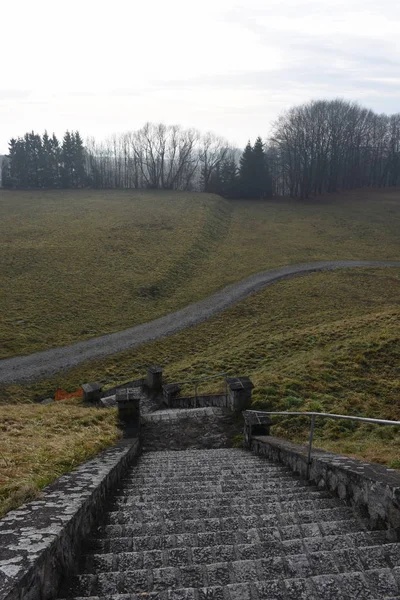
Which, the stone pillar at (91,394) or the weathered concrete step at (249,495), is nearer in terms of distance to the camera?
the weathered concrete step at (249,495)

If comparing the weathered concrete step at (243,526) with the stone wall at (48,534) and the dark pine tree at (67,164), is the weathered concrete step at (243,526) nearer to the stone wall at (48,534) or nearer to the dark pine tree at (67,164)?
the stone wall at (48,534)

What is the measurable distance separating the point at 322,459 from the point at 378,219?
5291 centimetres

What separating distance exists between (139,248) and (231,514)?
3413cm

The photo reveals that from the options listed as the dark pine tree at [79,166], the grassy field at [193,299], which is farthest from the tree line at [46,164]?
the grassy field at [193,299]

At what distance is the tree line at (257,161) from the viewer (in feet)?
210

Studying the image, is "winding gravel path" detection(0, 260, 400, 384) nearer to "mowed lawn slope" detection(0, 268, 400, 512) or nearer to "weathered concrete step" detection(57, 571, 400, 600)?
"mowed lawn slope" detection(0, 268, 400, 512)

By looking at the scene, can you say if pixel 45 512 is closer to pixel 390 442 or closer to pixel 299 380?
pixel 390 442

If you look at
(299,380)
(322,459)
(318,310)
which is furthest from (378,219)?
(322,459)

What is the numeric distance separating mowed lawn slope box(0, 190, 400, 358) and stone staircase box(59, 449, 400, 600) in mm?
17209

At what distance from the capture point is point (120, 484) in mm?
5668

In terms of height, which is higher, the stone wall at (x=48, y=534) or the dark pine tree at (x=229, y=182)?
the dark pine tree at (x=229, y=182)

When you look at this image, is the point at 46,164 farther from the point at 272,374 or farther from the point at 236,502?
the point at 236,502

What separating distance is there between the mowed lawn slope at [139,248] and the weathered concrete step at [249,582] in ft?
59.8

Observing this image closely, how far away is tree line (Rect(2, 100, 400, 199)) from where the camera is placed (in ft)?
210
